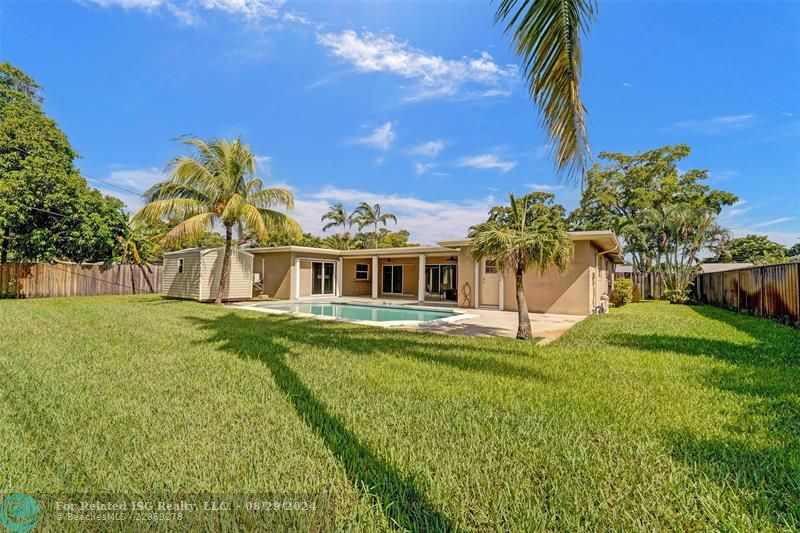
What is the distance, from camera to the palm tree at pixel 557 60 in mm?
2756

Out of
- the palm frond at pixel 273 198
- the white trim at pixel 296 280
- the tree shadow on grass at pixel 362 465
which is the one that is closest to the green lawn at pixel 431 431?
the tree shadow on grass at pixel 362 465

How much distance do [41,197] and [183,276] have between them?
6.91m

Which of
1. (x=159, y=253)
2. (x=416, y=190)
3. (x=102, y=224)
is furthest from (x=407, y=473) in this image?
(x=159, y=253)

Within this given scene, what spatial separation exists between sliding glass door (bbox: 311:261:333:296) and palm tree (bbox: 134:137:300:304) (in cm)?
589

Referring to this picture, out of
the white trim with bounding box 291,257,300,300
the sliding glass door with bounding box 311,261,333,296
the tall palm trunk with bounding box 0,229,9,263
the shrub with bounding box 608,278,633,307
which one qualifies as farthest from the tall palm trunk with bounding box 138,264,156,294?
the shrub with bounding box 608,278,633,307

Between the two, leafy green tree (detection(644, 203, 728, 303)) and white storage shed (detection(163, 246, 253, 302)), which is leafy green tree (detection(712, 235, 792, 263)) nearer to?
leafy green tree (detection(644, 203, 728, 303))

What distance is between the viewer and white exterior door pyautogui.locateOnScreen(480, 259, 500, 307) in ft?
49.6

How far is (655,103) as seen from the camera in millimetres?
14172

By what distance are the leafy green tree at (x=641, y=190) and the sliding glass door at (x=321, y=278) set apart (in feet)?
59.4

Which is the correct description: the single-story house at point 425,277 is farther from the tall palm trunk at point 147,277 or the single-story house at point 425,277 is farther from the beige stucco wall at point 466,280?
the tall palm trunk at point 147,277

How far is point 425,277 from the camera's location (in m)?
20.5

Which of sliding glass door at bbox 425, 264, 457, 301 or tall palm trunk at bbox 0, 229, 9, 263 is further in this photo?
sliding glass door at bbox 425, 264, 457, 301

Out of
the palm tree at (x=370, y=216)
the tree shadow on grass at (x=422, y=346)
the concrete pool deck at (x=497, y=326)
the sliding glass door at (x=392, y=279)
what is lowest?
the concrete pool deck at (x=497, y=326)

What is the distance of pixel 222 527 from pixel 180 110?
2037cm
